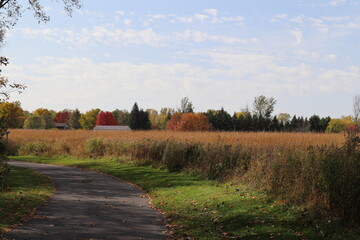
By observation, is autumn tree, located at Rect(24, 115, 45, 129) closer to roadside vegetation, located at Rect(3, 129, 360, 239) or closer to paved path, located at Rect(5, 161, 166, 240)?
roadside vegetation, located at Rect(3, 129, 360, 239)

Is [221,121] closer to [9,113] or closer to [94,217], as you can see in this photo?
[9,113]

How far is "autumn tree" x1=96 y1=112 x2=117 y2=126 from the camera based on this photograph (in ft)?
425

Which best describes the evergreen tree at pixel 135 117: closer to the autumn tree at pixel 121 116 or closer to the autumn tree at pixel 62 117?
the autumn tree at pixel 121 116

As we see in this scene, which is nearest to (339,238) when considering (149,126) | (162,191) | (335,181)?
(335,181)

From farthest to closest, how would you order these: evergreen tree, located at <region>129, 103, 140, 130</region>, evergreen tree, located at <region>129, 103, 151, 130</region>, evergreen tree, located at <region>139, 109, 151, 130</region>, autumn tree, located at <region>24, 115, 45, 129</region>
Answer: autumn tree, located at <region>24, 115, 45, 129</region>
evergreen tree, located at <region>139, 109, 151, 130</region>
evergreen tree, located at <region>129, 103, 151, 130</region>
evergreen tree, located at <region>129, 103, 140, 130</region>

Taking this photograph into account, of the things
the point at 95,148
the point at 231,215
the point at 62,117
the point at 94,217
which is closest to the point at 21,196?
the point at 94,217

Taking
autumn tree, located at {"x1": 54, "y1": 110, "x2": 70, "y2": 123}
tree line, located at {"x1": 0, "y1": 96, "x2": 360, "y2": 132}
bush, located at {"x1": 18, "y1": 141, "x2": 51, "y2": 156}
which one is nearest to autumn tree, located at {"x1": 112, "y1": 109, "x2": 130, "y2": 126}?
tree line, located at {"x1": 0, "y1": 96, "x2": 360, "y2": 132}

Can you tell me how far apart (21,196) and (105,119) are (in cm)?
11933

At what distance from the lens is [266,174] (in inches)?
485

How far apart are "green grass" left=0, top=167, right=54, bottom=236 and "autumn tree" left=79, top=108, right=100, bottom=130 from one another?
377 ft

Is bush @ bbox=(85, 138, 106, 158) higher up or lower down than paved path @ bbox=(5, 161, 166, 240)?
higher up

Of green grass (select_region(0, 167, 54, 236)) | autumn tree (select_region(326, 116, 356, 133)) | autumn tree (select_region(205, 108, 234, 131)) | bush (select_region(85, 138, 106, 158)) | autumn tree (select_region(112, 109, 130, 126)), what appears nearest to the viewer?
green grass (select_region(0, 167, 54, 236))

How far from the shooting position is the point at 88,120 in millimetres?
132875

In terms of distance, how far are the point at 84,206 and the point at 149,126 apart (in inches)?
3881
